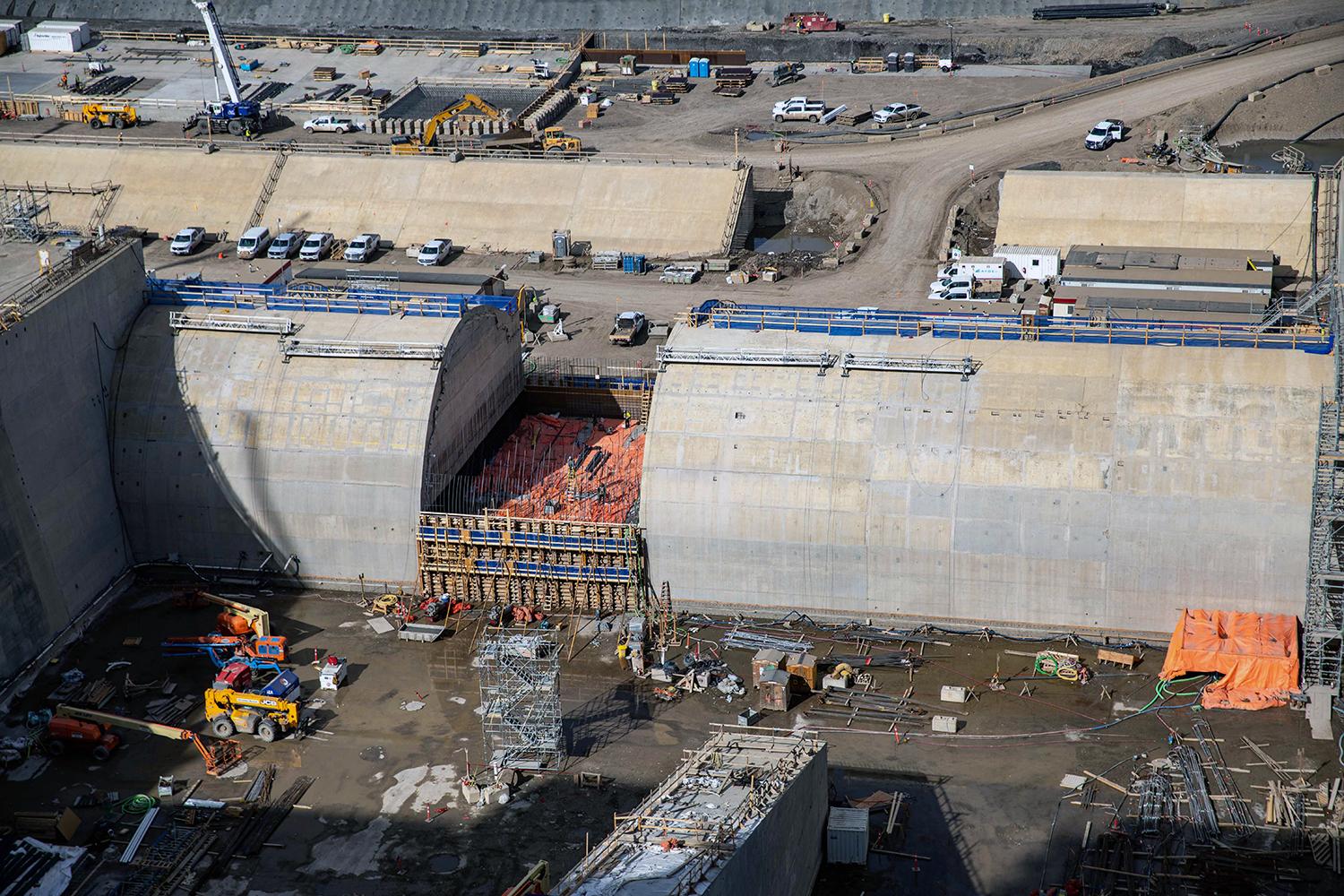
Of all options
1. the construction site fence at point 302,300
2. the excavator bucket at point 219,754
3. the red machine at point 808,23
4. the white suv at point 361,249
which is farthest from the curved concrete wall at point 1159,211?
the excavator bucket at point 219,754

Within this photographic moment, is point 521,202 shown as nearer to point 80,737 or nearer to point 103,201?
point 103,201

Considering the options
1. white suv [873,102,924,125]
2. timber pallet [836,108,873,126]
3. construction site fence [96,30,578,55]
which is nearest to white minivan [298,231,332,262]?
timber pallet [836,108,873,126]

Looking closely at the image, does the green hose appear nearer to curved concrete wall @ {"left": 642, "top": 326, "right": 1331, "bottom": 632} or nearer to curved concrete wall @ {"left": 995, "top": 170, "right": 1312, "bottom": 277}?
curved concrete wall @ {"left": 642, "top": 326, "right": 1331, "bottom": 632}

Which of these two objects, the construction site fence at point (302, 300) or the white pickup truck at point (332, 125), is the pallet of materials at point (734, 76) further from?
the construction site fence at point (302, 300)

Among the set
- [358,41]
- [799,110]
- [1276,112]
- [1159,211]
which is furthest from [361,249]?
[1276,112]

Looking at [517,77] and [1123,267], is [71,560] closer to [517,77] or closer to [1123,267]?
[1123,267]

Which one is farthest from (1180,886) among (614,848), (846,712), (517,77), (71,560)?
(517,77)
